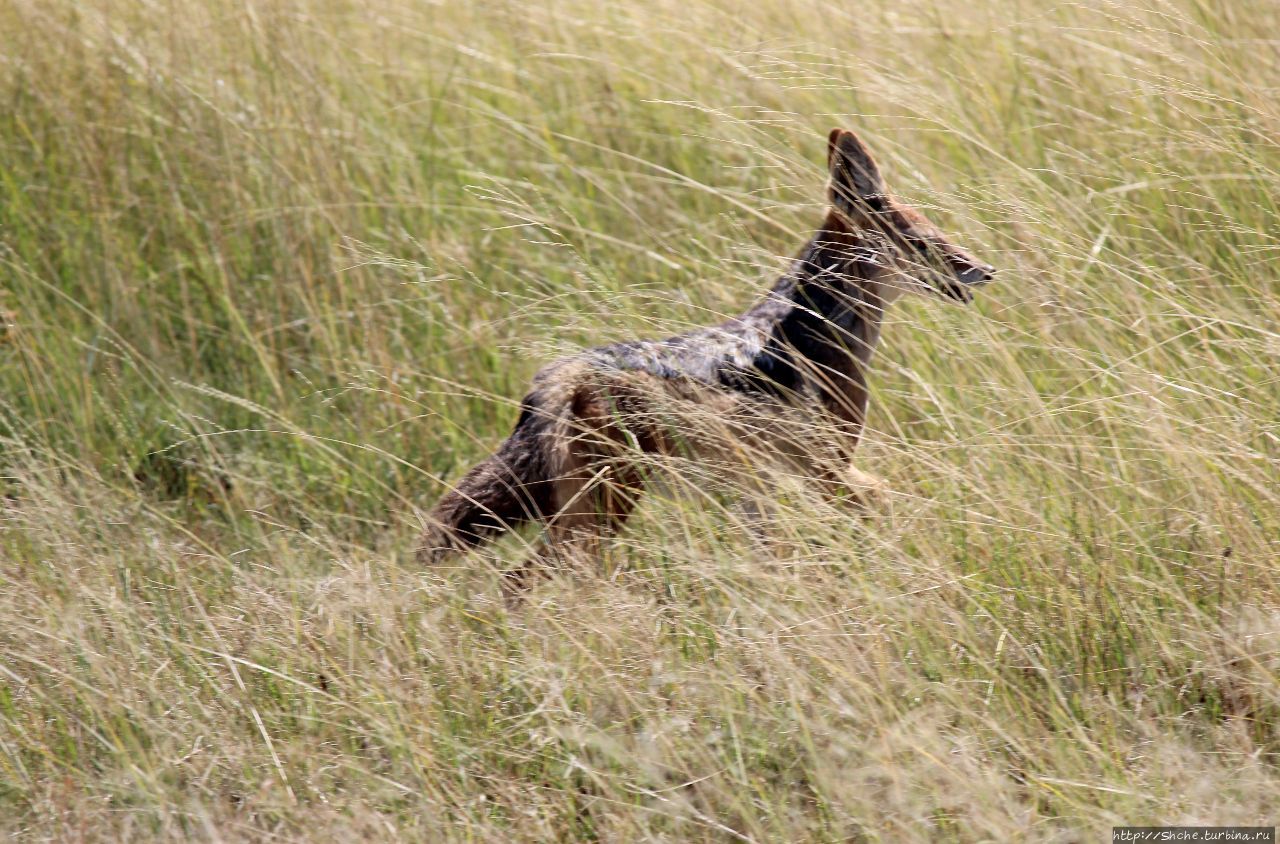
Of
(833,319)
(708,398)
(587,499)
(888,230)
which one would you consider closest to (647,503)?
(587,499)

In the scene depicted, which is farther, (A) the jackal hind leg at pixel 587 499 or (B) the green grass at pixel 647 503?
(A) the jackal hind leg at pixel 587 499

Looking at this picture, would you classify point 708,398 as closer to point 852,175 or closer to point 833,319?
point 833,319

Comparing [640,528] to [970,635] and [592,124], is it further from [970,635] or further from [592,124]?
[592,124]

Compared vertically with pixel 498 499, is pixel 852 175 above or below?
above

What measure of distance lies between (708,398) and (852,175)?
35.9 inches

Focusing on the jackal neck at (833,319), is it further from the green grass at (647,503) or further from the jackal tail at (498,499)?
the jackal tail at (498,499)

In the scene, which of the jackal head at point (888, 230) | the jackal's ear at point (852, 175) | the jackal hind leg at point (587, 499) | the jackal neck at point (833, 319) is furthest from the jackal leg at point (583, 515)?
the jackal's ear at point (852, 175)

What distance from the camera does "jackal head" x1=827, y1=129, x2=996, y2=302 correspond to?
4.19 meters

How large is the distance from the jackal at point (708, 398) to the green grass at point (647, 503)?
4.7 inches

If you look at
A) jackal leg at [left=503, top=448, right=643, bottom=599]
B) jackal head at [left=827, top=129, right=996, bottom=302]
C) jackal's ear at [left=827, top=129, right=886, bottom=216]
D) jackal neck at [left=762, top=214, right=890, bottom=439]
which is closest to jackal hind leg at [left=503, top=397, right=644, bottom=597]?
jackal leg at [left=503, top=448, right=643, bottom=599]

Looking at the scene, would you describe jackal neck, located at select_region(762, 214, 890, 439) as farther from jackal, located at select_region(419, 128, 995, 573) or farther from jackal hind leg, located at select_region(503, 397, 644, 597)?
jackal hind leg, located at select_region(503, 397, 644, 597)

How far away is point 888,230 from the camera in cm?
449

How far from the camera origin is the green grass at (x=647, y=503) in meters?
3.11

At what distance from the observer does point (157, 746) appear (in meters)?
3.29
